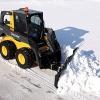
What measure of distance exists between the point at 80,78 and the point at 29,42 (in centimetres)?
229

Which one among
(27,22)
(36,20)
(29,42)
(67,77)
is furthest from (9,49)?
(67,77)

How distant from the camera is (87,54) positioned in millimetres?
12492

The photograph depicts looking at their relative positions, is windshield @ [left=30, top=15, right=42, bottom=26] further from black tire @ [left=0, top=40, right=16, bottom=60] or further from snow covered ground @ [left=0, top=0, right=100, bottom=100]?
snow covered ground @ [left=0, top=0, right=100, bottom=100]

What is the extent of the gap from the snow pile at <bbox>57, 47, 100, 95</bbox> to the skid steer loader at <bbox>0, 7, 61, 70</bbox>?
0.87 metres

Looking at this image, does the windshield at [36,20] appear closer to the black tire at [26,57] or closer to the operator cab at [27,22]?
the operator cab at [27,22]

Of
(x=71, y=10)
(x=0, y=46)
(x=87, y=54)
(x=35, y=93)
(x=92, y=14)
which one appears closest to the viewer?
(x=35, y=93)

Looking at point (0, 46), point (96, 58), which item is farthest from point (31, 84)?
point (96, 58)

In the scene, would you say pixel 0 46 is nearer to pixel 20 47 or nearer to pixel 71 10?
pixel 20 47

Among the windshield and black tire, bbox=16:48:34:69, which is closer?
black tire, bbox=16:48:34:69

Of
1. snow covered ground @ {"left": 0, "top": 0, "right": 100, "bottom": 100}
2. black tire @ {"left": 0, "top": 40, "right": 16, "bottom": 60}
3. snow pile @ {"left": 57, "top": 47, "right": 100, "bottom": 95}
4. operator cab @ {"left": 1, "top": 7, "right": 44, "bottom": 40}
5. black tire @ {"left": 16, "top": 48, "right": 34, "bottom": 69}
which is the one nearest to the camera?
snow covered ground @ {"left": 0, "top": 0, "right": 100, "bottom": 100}

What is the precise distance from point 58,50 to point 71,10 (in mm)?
11776

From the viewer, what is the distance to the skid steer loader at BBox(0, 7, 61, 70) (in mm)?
10644

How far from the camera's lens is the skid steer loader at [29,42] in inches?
419

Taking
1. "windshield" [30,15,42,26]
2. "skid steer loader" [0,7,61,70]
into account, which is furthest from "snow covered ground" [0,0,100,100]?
"windshield" [30,15,42,26]
